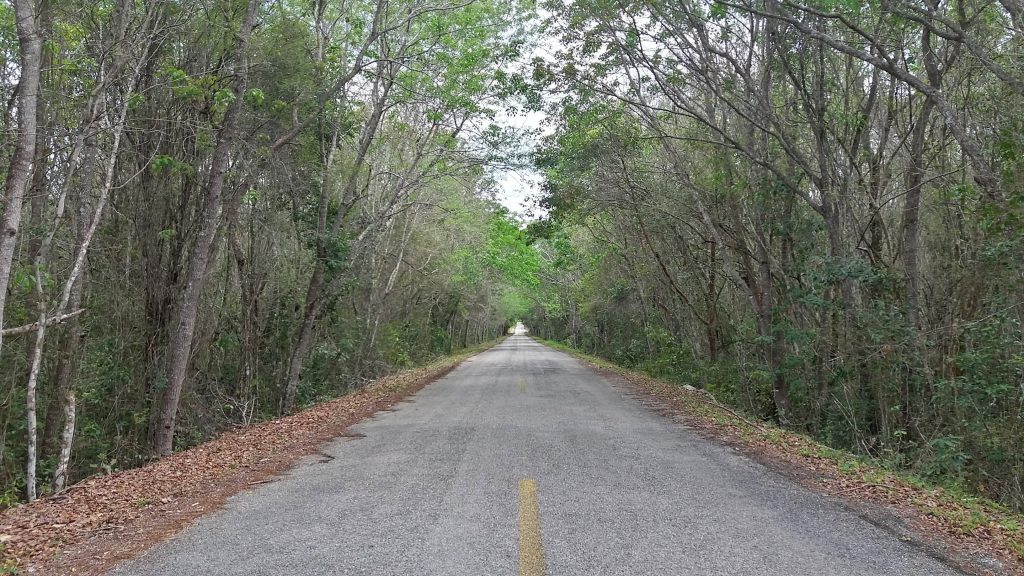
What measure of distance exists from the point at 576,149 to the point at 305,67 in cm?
707

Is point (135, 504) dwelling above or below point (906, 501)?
below

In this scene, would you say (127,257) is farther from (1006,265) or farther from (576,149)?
(1006,265)

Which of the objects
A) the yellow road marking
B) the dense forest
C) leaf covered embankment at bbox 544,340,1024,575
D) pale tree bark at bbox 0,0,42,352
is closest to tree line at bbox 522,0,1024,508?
the dense forest

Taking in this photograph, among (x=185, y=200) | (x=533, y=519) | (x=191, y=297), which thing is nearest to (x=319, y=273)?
(x=185, y=200)

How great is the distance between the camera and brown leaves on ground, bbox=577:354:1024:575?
4320 millimetres

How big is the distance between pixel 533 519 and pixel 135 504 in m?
3.87

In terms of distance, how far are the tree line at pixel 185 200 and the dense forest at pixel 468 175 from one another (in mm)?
64

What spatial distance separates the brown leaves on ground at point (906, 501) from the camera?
432 centimetres

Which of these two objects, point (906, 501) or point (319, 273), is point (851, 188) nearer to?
point (906, 501)

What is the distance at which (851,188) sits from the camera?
12062mm

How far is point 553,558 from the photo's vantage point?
3861mm

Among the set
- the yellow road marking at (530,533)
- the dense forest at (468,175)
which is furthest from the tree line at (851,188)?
the yellow road marking at (530,533)

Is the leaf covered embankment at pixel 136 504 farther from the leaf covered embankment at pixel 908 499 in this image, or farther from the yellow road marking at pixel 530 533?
the leaf covered embankment at pixel 908 499

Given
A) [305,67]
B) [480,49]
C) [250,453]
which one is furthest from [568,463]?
[480,49]
